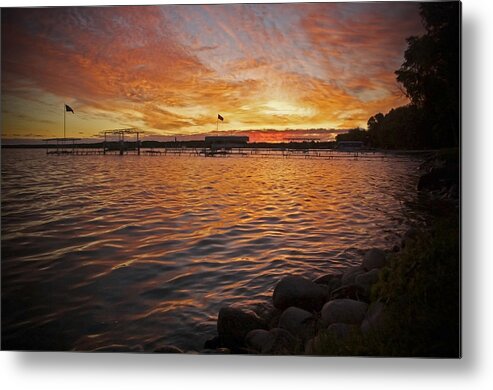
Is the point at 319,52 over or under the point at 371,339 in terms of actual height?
over

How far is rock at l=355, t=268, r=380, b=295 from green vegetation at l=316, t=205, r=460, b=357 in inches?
2.8

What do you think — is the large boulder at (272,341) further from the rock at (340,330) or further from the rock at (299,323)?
the rock at (340,330)

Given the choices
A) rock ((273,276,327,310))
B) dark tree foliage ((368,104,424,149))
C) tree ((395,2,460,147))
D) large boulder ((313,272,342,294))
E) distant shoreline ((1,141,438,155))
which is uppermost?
tree ((395,2,460,147))

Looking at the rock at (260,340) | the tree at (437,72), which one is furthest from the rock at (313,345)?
the tree at (437,72)

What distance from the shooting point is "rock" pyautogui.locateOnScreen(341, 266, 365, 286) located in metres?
3.80

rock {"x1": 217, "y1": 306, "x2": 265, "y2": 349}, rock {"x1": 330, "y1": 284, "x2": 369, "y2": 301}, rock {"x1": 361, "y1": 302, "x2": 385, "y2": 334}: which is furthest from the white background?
rock {"x1": 330, "y1": 284, "x2": 369, "y2": 301}

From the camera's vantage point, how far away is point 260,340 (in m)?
3.79

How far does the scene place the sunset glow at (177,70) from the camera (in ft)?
12.9

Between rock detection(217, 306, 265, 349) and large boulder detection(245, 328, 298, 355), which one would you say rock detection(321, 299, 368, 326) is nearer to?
large boulder detection(245, 328, 298, 355)

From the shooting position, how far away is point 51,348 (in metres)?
3.89

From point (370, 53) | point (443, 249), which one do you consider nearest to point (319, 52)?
point (370, 53)

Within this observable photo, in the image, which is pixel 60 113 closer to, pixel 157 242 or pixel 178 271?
pixel 157 242

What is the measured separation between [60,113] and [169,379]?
81.8 inches

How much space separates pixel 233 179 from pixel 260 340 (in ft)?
3.79
